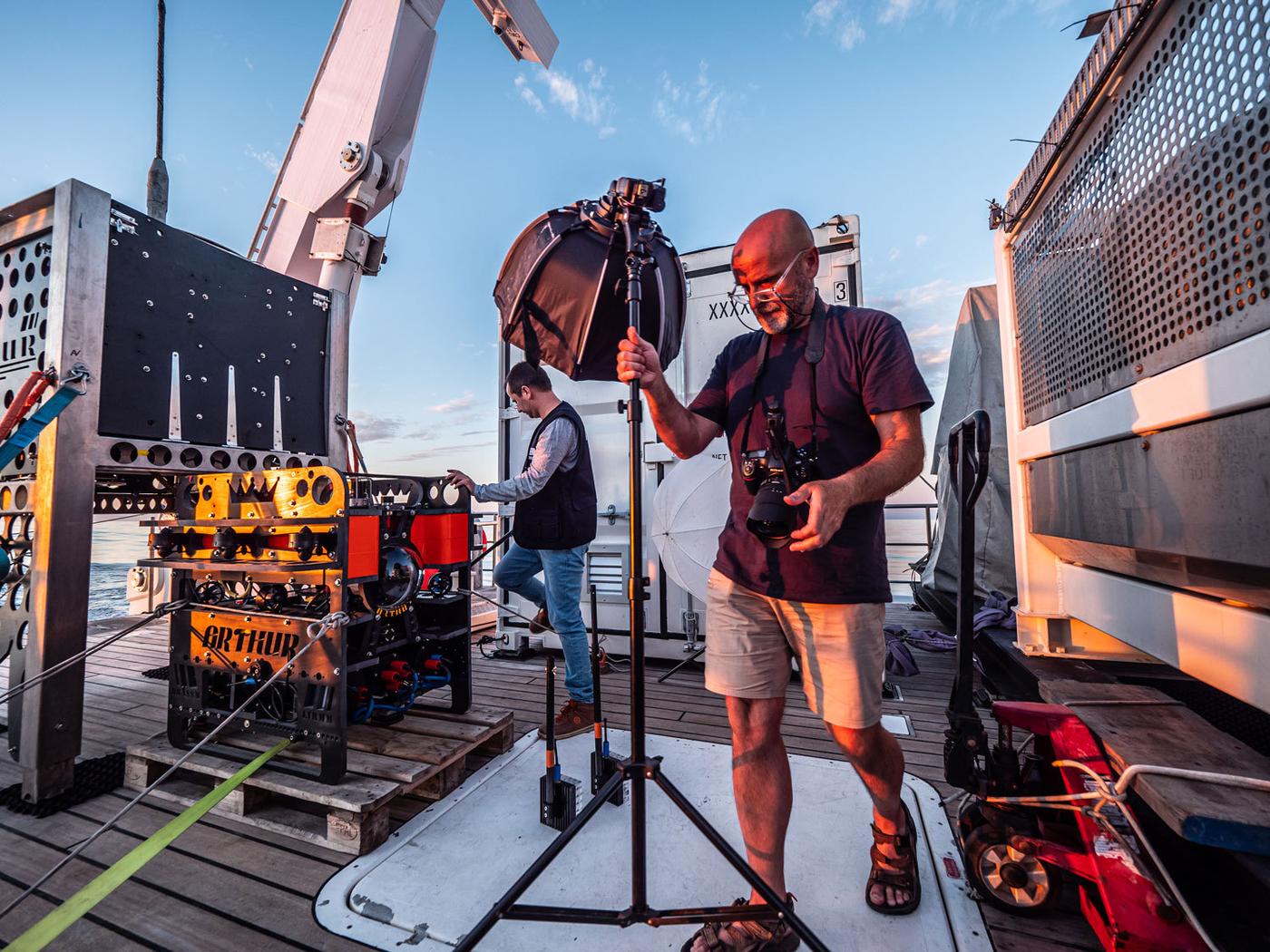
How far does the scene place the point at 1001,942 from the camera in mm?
1466

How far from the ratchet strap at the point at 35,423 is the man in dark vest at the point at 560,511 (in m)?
1.45

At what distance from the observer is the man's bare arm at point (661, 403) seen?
1341 mm

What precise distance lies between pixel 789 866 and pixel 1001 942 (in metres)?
0.57

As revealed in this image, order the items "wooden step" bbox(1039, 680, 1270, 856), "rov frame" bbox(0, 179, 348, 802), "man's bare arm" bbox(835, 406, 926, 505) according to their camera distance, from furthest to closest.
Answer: "rov frame" bbox(0, 179, 348, 802)
"man's bare arm" bbox(835, 406, 926, 505)
"wooden step" bbox(1039, 680, 1270, 856)

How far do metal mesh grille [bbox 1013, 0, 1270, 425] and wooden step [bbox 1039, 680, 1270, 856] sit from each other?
106 centimetres

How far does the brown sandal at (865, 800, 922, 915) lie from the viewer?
61.5 inches

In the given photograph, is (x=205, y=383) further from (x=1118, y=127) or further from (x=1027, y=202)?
(x=1027, y=202)

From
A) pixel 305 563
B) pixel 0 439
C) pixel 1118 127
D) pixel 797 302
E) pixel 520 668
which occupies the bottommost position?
pixel 520 668

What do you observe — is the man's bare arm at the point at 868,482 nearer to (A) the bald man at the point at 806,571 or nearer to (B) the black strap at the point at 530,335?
(A) the bald man at the point at 806,571

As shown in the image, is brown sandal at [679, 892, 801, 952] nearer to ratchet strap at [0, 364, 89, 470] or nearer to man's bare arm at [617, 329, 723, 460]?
man's bare arm at [617, 329, 723, 460]

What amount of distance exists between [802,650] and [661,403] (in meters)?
0.78

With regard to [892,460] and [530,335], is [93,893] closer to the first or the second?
[530,335]

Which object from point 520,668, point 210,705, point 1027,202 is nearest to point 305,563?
point 210,705

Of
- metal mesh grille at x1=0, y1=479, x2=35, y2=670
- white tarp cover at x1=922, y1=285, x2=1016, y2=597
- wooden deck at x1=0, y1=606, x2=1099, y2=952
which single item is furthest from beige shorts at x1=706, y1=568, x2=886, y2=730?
white tarp cover at x1=922, y1=285, x2=1016, y2=597
